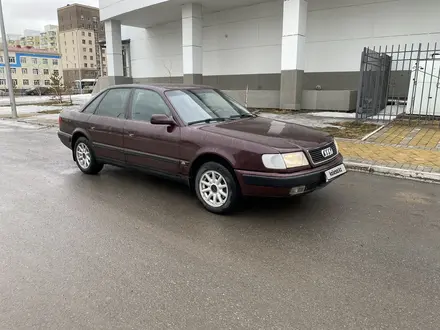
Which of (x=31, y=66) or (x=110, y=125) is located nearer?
(x=110, y=125)

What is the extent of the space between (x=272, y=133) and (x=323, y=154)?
2.19 ft

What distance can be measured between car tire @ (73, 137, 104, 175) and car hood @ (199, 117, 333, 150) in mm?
2500

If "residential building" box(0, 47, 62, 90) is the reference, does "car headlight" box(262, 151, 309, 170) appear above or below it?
below

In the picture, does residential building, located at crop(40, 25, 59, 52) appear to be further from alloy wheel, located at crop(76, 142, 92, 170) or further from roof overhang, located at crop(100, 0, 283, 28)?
alloy wheel, located at crop(76, 142, 92, 170)

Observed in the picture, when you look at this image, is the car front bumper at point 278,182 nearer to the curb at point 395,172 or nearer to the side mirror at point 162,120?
the side mirror at point 162,120

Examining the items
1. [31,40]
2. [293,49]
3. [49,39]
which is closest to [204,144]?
[293,49]

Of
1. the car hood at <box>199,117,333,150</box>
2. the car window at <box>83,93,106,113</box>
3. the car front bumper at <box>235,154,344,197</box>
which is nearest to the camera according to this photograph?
the car front bumper at <box>235,154,344,197</box>

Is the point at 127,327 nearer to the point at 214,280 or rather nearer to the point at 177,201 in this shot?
the point at 214,280

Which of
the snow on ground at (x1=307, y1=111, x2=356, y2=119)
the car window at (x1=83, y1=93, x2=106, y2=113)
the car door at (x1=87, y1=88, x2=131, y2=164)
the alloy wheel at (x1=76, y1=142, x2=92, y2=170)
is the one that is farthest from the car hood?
the snow on ground at (x1=307, y1=111, x2=356, y2=119)

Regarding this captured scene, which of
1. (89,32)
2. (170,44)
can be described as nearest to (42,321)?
(170,44)

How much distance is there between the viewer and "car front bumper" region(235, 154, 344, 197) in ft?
12.9

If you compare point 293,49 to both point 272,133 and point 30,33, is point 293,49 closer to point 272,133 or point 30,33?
point 272,133

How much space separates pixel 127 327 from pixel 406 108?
39.3 feet

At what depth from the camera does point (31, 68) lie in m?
85.3
